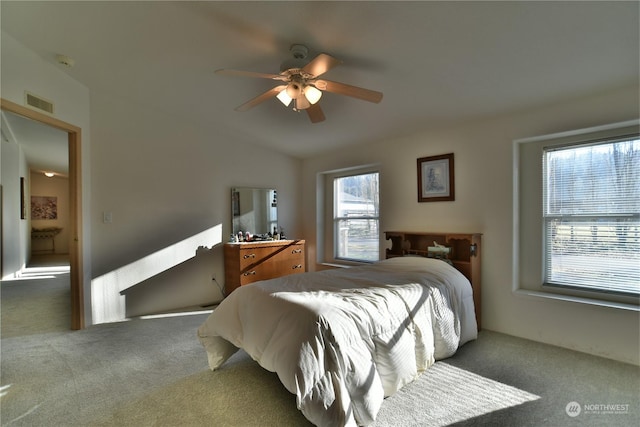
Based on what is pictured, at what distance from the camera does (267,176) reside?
16.1 ft

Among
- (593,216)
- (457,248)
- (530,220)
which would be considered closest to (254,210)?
(457,248)

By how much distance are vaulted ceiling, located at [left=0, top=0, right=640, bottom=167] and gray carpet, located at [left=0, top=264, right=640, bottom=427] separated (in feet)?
7.31

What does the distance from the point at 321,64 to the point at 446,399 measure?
7.49ft

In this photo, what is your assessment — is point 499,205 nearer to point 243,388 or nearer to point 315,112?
point 315,112

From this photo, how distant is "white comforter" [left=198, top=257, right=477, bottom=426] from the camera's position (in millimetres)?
1558

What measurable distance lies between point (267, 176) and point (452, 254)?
297 centimetres

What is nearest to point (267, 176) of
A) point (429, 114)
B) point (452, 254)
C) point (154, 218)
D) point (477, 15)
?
point (154, 218)

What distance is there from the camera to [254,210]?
471 centimetres

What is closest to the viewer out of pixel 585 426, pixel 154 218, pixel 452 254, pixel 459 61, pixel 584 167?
pixel 585 426

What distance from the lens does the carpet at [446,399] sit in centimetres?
178

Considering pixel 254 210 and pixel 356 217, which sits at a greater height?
pixel 254 210

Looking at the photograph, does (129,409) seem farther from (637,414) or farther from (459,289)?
(637,414)

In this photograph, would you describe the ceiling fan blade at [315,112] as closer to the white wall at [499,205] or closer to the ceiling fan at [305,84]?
the ceiling fan at [305,84]

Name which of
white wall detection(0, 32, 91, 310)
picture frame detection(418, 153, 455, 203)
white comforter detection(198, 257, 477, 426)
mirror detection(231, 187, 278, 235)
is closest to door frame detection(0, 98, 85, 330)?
white wall detection(0, 32, 91, 310)
